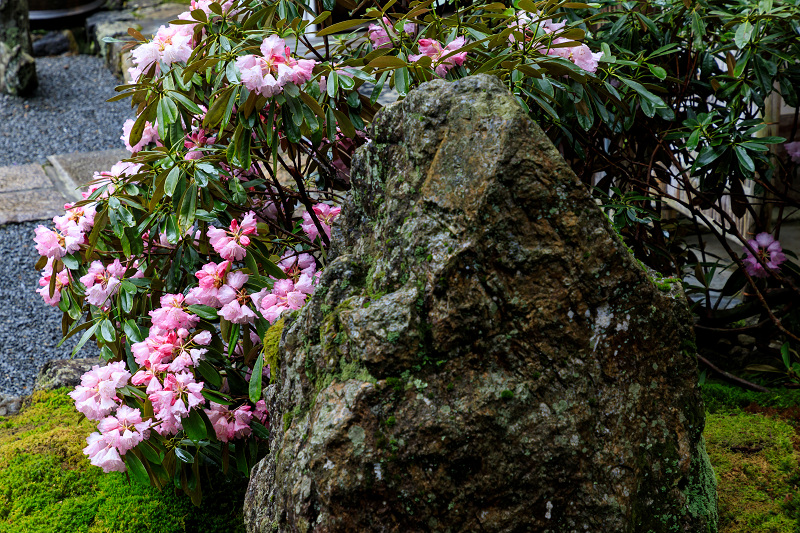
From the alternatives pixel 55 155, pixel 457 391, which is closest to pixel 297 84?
pixel 457 391

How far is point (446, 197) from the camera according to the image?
139cm

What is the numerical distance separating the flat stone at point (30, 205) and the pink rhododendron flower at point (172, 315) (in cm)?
324

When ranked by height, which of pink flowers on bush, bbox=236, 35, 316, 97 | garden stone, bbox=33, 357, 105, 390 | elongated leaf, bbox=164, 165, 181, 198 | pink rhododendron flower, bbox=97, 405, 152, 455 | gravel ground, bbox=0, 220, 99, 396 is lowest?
gravel ground, bbox=0, 220, 99, 396

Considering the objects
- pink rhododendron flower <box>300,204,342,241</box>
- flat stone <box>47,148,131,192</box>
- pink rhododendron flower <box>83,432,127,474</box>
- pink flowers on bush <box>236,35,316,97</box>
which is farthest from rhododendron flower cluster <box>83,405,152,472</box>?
flat stone <box>47,148,131,192</box>

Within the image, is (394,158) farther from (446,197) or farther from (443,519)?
(443,519)

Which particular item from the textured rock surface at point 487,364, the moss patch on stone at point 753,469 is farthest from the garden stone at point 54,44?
the moss patch on stone at point 753,469

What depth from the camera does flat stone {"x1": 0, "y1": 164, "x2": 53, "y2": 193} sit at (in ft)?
17.3

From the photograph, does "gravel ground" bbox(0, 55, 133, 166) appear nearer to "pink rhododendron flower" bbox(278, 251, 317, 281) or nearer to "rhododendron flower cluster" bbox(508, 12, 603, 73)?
"pink rhododendron flower" bbox(278, 251, 317, 281)

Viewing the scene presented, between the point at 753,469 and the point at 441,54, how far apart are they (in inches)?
63.5

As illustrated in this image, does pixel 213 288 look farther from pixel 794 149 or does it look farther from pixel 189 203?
pixel 794 149

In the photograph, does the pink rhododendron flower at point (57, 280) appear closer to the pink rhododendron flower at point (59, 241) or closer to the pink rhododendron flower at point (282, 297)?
the pink rhododendron flower at point (59, 241)

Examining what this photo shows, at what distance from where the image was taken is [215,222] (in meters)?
2.21

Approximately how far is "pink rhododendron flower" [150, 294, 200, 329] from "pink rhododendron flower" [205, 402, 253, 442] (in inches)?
10.7

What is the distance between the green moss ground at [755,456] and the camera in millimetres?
1943
